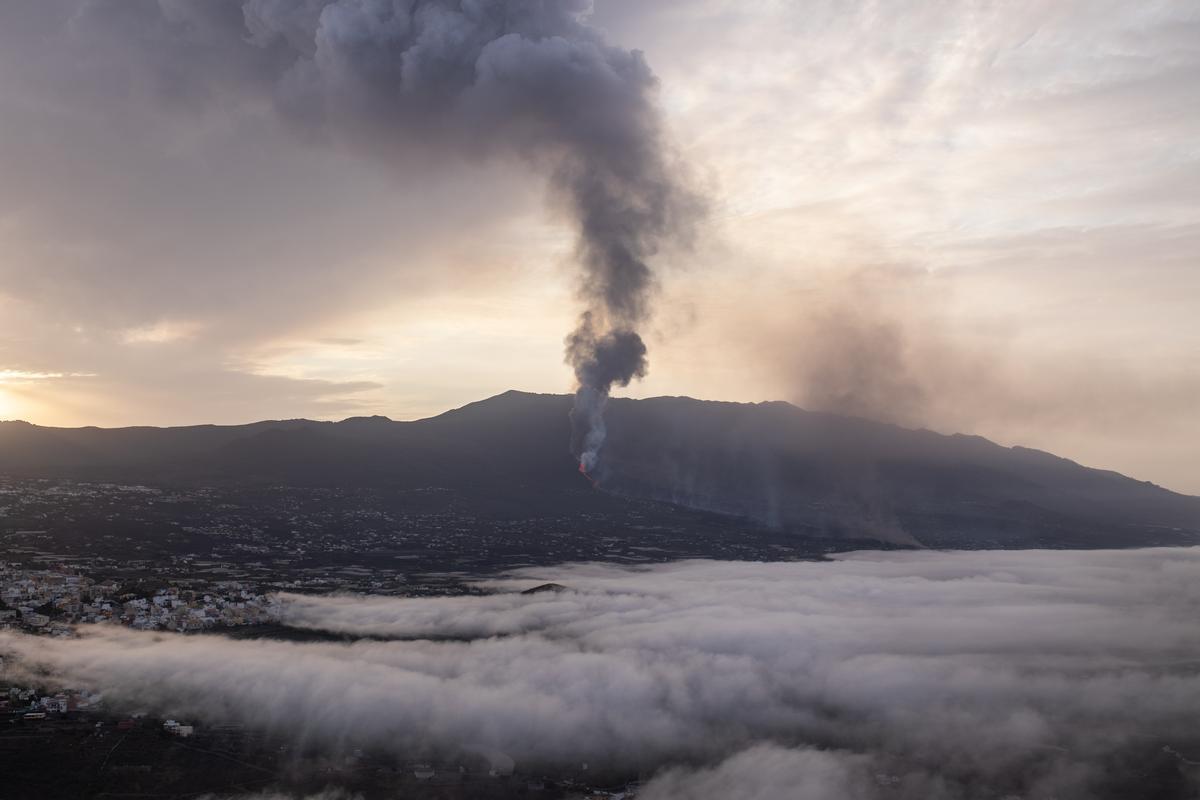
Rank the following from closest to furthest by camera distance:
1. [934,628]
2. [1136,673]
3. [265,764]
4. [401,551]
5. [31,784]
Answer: [31,784], [265,764], [1136,673], [934,628], [401,551]

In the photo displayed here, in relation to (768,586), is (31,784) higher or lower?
lower

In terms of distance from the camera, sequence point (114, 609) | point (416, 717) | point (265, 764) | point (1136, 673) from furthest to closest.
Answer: point (114, 609)
point (1136, 673)
point (416, 717)
point (265, 764)

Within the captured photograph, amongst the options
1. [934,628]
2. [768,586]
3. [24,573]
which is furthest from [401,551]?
[934,628]

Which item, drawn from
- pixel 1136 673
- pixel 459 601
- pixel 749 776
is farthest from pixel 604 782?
pixel 1136 673

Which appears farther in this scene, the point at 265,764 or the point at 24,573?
the point at 24,573

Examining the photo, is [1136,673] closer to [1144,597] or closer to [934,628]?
[934,628]

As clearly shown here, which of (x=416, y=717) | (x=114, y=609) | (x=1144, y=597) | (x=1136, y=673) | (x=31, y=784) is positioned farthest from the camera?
(x=1144, y=597)

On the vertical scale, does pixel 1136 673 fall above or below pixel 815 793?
above

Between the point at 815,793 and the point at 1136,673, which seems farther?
the point at 1136,673

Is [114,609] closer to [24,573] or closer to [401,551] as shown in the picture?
[24,573]
